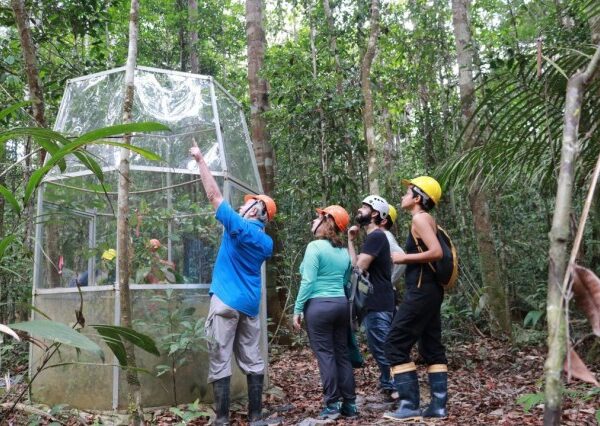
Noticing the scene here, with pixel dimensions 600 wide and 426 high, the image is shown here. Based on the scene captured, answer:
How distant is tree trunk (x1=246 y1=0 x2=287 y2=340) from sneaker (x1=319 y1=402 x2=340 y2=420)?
3.49 metres

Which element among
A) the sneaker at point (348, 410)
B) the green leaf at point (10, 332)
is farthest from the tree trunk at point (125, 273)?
the green leaf at point (10, 332)

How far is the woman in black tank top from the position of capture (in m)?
4.57

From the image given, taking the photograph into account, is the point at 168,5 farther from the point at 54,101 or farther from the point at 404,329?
the point at 404,329

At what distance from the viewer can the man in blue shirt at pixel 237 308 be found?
4906 millimetres

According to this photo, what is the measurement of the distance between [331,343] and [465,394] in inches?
62.8

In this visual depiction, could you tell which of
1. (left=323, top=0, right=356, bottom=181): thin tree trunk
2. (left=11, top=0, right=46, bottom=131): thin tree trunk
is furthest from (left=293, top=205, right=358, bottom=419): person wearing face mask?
(left=323, top=0, right=356, bottom=181): thin tree trunk

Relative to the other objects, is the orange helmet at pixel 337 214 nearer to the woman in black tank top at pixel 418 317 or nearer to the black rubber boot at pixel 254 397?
the woman in black tank top at pixel 418 317

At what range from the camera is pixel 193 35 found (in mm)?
15766

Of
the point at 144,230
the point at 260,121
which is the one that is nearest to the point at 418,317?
the point at 144,230

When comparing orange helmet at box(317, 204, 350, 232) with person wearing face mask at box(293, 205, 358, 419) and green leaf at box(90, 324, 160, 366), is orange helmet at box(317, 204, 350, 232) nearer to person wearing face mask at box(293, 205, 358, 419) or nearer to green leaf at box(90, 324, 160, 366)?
person wearing face mask at box(293, 205, 358, 419)

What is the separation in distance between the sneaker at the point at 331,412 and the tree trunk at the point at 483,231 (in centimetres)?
384

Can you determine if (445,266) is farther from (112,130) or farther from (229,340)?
(112,130)

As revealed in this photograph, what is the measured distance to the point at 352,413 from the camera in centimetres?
507

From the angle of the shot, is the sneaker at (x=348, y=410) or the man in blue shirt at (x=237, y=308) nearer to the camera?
the man in blue shirt at (x=237, y=308)
